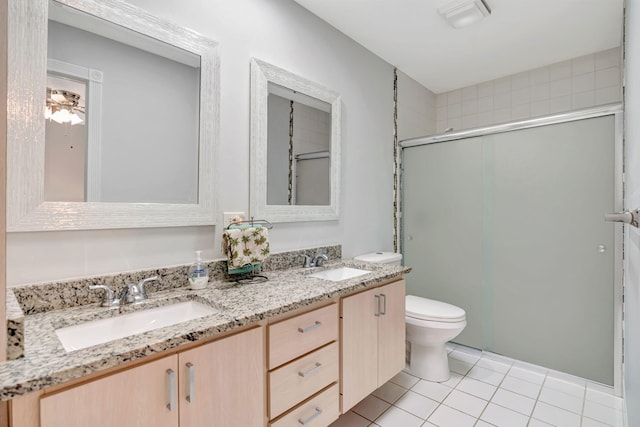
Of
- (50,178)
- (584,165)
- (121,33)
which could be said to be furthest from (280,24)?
(584,165)

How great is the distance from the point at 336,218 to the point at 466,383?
1.35 metres

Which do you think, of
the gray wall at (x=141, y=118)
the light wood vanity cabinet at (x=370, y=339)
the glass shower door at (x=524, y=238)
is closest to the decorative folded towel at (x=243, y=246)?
the gray wall at (x=141, y=118)

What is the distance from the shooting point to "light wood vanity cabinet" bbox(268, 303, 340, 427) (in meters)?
1.17

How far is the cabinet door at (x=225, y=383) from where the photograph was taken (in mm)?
913

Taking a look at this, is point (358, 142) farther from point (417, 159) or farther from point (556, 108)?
point (556, 108)

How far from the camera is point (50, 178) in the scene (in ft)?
3.54

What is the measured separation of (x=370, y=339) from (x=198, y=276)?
0.90m

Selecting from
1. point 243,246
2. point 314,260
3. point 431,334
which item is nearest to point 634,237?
point 431,334

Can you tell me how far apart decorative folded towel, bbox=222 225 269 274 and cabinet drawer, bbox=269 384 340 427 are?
0.63 metres

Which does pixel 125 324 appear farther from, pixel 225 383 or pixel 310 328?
pixel 310 328

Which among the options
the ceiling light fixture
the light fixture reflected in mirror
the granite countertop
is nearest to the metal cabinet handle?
the granite countertop

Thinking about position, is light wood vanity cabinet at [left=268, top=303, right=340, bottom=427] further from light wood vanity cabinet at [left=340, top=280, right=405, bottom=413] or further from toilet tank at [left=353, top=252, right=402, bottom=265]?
toilet tank at [left=353, top=252, right=402, bottom=265]

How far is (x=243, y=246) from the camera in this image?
4.81 feet

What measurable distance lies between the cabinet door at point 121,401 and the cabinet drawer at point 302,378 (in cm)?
38
